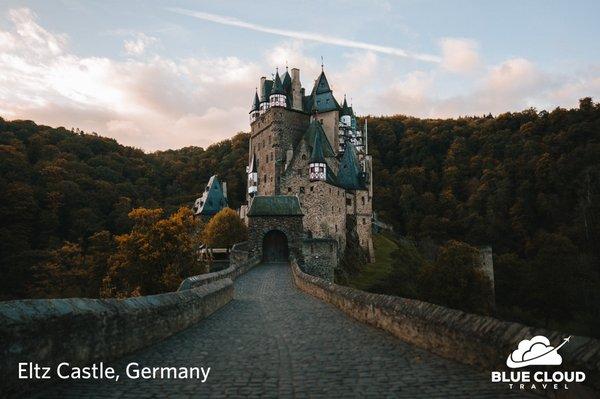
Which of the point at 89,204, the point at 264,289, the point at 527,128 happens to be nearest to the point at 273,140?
the point at 89,204

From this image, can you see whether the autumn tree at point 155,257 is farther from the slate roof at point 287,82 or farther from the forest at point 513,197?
the slate roof at point 287,82

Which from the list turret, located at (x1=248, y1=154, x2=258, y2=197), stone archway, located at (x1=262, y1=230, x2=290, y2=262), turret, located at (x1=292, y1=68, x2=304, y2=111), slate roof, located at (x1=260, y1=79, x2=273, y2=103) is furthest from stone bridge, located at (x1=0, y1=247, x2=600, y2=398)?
slate roof, located at (x1=260, y1=79, x2=273, y2=103)

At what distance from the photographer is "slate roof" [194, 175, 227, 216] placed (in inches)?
2670

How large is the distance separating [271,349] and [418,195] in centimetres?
8682

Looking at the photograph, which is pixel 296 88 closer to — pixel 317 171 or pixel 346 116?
pixel 346 116

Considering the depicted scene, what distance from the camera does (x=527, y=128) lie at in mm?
84562

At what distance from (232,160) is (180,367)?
87.4 meters

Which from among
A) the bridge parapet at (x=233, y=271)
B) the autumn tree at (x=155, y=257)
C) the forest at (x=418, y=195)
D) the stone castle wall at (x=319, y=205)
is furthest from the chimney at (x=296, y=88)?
the autumn tree at (x=155, y=257)

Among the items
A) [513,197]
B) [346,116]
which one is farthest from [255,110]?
[513,197]

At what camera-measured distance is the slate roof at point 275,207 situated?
36.4 m

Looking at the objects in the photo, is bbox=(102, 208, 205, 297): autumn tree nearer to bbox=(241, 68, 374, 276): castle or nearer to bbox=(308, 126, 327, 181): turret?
bbox=(241, 68, 374, 276): castle

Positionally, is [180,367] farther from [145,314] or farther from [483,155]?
[483,155]

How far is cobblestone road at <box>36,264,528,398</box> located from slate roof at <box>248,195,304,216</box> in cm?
2543

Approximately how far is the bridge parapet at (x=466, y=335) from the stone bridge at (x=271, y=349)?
2cm
